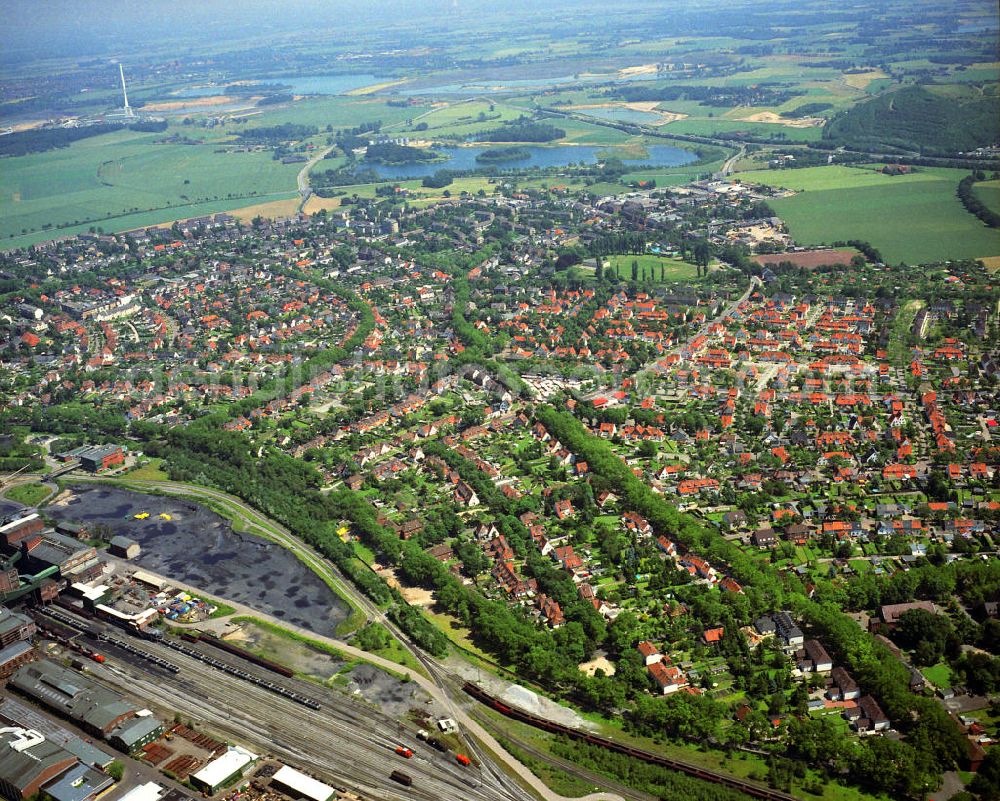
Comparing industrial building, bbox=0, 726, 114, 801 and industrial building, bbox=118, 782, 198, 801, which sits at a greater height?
industrial building, bbox=0, 726, 114, 801

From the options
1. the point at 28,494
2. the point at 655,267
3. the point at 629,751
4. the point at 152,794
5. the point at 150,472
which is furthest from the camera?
the point at 655,267

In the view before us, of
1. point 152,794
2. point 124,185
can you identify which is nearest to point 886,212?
point 152,794

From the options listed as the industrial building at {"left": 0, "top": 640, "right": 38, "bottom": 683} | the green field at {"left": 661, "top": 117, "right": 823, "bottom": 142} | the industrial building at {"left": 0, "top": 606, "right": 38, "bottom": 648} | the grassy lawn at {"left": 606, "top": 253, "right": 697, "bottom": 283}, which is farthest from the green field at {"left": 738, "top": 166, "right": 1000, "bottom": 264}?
the industrial building at {"left": 0, "top": 640, "right": 38, "bottom": 683}

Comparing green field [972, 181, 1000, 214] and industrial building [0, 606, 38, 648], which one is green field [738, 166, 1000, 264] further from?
industrial building [0, 606, 38, 648]

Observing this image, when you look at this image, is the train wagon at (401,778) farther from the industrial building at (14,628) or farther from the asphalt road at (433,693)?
the industrial building at (14,628)

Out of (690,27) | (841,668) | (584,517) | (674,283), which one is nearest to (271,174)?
(674,283)

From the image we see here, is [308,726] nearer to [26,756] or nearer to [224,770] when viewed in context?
[224,770]

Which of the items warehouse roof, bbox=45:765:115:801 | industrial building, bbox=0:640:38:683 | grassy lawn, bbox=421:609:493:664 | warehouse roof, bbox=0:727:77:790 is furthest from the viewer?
grassy lawn, bbox=421:609:493:664
